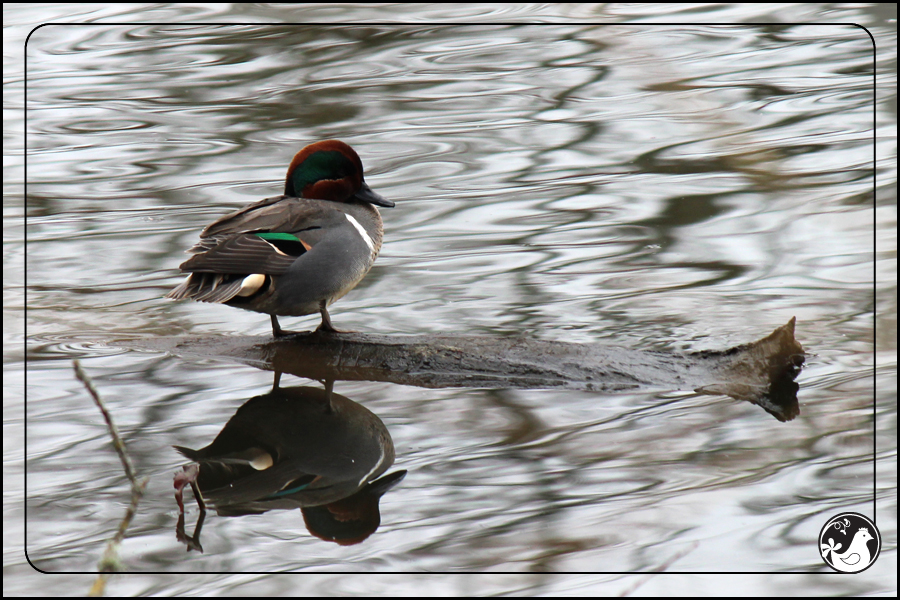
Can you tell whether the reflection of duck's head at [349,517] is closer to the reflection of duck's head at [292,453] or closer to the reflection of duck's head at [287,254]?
the reflection of duck's head at [292,453]

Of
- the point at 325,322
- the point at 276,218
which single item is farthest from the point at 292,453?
the point at 276,218

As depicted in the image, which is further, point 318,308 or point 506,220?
point 506,220

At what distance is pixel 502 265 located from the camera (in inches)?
204

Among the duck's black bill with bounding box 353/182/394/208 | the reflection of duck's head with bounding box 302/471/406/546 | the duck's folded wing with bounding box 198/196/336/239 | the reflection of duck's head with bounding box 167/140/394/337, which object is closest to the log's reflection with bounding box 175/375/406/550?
the reflection of duck's head with bounding box 302/471/406/546

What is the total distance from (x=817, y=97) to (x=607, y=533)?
17.1ft

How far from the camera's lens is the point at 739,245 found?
530cm

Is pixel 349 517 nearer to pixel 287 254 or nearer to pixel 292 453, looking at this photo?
pixel 292 453

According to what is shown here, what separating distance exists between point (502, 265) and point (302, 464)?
2.18 m

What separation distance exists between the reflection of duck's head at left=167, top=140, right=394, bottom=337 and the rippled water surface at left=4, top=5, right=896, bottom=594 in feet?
1.36

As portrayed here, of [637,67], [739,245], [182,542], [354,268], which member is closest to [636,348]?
[354,268]

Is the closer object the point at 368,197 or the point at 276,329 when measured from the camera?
the point at 276,329

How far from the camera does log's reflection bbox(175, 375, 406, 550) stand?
9.74ft

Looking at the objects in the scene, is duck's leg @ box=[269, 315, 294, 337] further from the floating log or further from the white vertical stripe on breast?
the white vertical stripe on breast

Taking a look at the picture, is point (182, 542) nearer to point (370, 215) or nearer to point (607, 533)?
point (607, 533)
